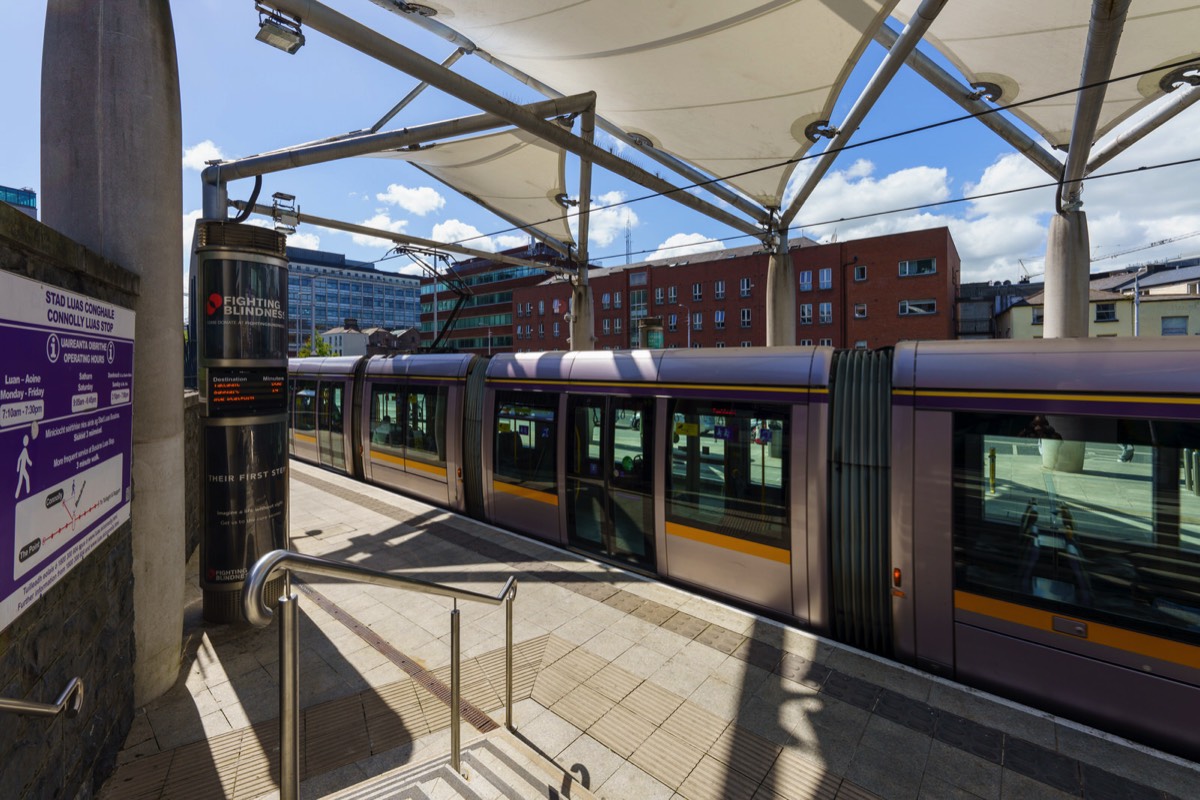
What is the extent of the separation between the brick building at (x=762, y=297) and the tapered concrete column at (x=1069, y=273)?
23.8 meters

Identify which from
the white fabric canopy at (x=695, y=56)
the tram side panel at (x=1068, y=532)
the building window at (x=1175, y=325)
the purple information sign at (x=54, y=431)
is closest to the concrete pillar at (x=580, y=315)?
the white fabric canopy at (x=695, y=56)

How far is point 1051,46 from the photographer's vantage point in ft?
37.7

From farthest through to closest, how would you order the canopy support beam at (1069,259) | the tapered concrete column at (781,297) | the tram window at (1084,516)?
the tapered concrete column at (781,297), the canopy support beam at (1069,259), the tram window at (1084,516)

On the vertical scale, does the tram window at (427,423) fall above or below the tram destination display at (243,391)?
below

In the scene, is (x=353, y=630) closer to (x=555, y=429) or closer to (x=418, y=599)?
(x=418, y=599)

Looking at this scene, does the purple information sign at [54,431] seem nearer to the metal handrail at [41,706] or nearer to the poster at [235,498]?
the metal handrail at [41,706]

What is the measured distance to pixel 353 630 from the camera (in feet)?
19.1

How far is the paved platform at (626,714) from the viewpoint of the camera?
12.2 feet

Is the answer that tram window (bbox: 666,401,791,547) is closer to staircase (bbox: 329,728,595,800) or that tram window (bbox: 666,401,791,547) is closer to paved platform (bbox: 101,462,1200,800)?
paved platform (bbox: 101,462,1200,800)

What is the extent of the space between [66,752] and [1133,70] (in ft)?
60.2

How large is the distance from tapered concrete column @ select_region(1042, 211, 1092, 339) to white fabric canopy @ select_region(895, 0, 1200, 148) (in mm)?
2524

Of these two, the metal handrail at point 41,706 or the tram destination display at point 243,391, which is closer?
the metal handrail at point 41,706

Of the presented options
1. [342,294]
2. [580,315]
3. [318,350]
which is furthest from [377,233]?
[342,294]

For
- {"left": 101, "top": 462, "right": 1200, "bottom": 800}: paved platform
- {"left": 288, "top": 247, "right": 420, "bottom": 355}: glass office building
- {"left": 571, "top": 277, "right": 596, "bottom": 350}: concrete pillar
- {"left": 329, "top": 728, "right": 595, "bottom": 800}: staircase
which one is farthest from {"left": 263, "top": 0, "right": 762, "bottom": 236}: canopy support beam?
{"left": 288, "top": 247, "right": 420, "bottom": 355}: glass office building
